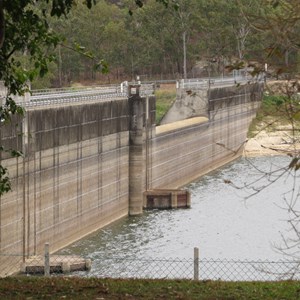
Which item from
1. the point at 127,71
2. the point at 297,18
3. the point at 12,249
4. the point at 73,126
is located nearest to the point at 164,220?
the point at 73,126

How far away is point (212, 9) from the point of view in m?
90.4

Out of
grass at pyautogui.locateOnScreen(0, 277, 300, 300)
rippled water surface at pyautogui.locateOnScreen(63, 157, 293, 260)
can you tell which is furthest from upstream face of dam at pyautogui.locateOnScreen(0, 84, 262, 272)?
grass at pyautogui.locateOnScreen(0, 277, 300, 300)

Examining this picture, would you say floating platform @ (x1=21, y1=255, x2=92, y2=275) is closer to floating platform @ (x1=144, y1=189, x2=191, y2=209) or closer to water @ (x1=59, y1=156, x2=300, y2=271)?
water @ (x1=59, y1=156, x2=300, y2=271)

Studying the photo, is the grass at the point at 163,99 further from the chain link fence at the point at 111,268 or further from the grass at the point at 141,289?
the grass at the point at 141,289

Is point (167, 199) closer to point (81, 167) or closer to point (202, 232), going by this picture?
point (202, 232)

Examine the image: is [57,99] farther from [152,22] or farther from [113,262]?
[152,22]

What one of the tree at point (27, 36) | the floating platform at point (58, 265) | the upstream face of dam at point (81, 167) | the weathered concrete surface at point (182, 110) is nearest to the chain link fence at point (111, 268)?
the floating platform at point (58, 265)

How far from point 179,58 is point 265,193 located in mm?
48297

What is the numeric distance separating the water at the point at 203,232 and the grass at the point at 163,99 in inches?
715

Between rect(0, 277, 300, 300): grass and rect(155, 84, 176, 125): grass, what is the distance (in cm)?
5317

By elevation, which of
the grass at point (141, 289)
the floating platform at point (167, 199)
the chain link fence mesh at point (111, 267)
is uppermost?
the grass at point (141, 289)

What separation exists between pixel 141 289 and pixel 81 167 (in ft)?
86.4

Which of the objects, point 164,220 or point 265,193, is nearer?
point 164,220

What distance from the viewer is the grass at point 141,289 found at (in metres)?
13.3
